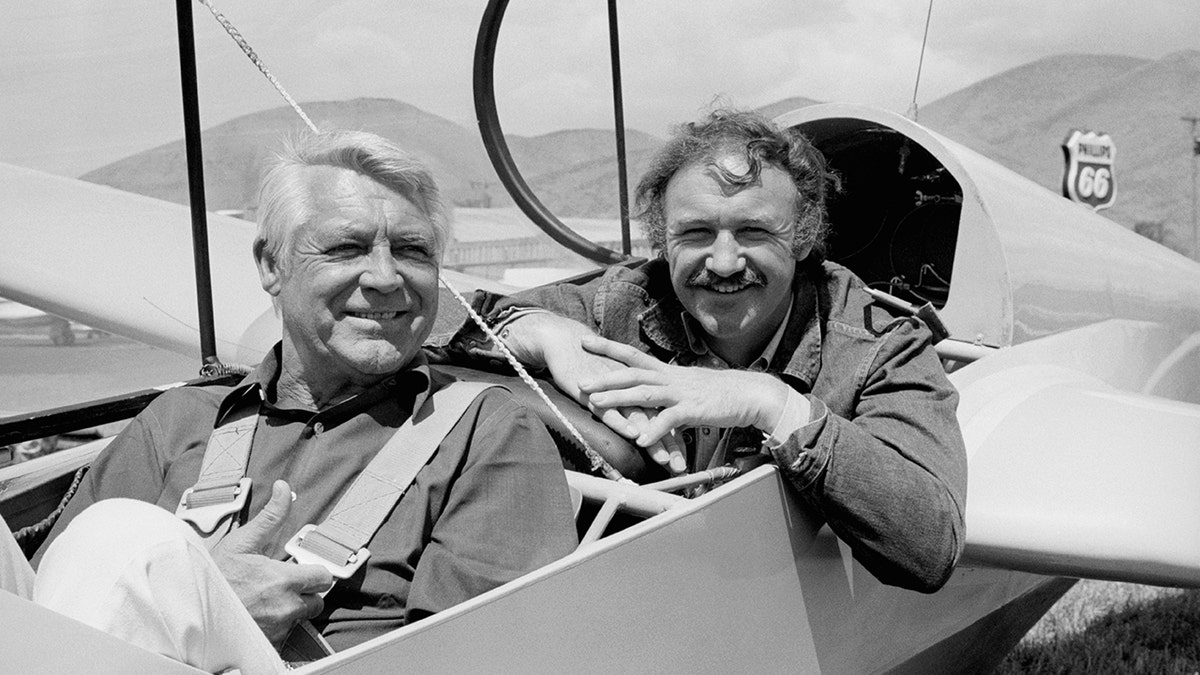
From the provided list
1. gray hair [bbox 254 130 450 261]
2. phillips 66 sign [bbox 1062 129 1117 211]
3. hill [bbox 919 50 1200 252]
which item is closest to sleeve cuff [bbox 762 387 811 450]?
gray hair [bbox 254 130 450 261]

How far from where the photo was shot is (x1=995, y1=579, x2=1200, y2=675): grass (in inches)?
137

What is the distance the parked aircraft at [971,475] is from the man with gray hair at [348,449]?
156 millimetres

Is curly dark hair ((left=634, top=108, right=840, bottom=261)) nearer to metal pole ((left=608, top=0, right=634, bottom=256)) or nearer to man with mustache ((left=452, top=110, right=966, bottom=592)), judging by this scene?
man with mustache ((left=452, top=110, right=966, bottom=592))

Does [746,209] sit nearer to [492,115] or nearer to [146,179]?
[492,115]

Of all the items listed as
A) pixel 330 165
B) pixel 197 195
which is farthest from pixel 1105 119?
pixel 330 165

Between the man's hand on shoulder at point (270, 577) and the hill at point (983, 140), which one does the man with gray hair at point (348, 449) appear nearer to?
the man's hand on shoulder at point (270, 577)

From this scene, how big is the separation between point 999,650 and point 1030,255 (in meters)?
1.12

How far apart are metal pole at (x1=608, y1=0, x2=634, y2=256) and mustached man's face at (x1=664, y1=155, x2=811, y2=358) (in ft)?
6.15

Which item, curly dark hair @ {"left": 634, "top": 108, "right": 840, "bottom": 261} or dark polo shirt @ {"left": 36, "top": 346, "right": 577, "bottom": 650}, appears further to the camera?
curly dark hair @ {"left": 634, "top": 108, "right": 840, "bottom": 261}

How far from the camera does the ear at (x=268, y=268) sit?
1820mm

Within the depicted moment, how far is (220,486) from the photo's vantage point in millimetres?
1656

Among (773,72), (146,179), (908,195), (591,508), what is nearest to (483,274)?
(908,195)

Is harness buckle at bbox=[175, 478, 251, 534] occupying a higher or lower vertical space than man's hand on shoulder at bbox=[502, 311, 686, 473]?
higher

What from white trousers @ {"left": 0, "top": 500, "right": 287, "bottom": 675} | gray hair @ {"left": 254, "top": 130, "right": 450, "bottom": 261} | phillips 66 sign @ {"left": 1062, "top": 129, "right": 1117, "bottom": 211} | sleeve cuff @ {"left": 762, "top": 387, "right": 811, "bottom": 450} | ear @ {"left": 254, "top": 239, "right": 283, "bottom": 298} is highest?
gray hair @ {"left": 254, "top": 130, "right": 450, "bottom": 261}
